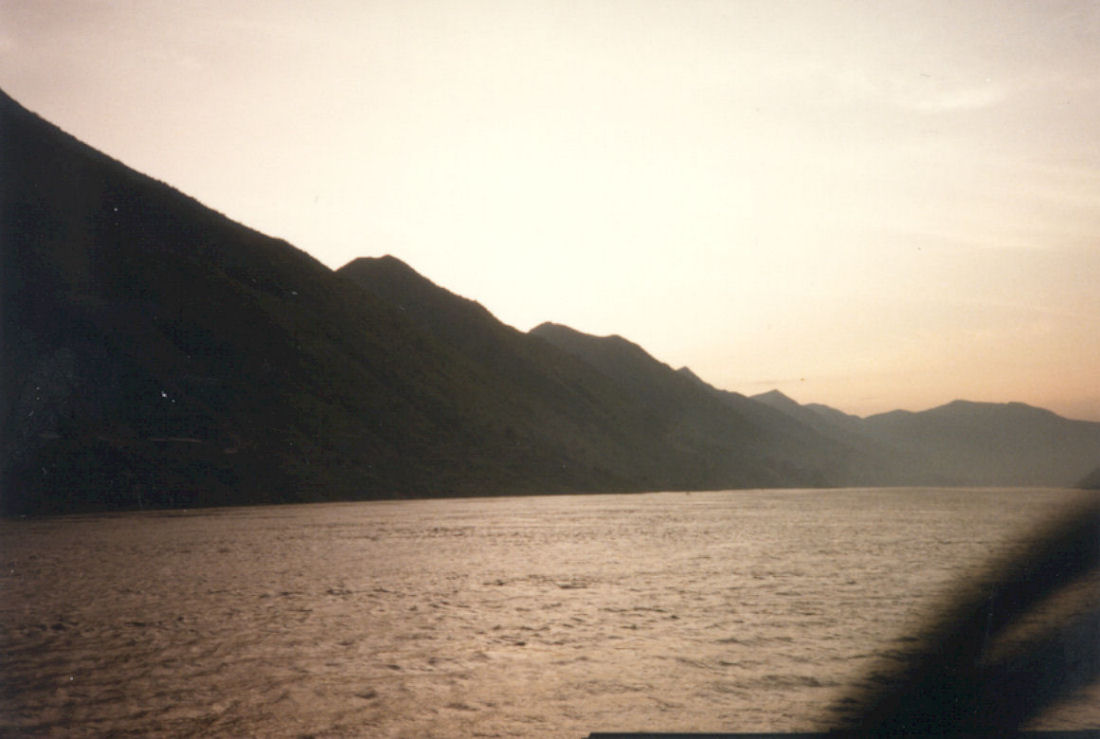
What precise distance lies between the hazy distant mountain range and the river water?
53230 millimetres

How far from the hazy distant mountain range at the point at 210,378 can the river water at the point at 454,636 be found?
2096 inches

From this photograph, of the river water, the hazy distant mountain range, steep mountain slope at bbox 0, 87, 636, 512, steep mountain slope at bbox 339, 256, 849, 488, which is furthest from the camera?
steep mountain slope at bbox 339, 256, 849, 488

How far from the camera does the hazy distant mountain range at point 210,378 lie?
84188mm

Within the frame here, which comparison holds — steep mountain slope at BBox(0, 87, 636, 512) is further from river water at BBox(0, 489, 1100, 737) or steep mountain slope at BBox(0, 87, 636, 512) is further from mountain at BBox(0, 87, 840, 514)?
river water at BBox(0, 489, 1100, 737)

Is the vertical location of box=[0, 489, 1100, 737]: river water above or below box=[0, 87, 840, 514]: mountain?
below

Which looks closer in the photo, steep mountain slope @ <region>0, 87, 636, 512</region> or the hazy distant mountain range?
steep mountain slope @ <region>0, 87, 636, 512</region>

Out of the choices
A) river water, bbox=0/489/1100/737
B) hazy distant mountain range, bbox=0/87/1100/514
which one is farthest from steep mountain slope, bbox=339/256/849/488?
river water, bbox=0/489/1100/737

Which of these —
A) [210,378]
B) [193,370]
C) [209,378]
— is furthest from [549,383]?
[193,370]

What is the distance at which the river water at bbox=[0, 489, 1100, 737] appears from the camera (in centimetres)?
1039

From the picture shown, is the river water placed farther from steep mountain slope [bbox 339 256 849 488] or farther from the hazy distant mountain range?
steep mountain slope [bbox 339 256 849 488]

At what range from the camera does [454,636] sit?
51.8 ft

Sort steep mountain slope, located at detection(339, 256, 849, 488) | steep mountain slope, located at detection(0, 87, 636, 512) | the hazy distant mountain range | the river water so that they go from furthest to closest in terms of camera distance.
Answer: steep mountain slope, located at detection(339, 256, 849, 488)
the hazy distant mountain range
steep mountain slope, located at detection(0, 87, 636, 512)
the river water

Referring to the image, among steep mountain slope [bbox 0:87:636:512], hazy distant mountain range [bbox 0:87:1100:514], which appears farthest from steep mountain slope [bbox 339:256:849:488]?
steep mountain slope [bbox 0:87:636:512]

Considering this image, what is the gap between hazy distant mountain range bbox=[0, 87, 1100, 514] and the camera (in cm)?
8419
